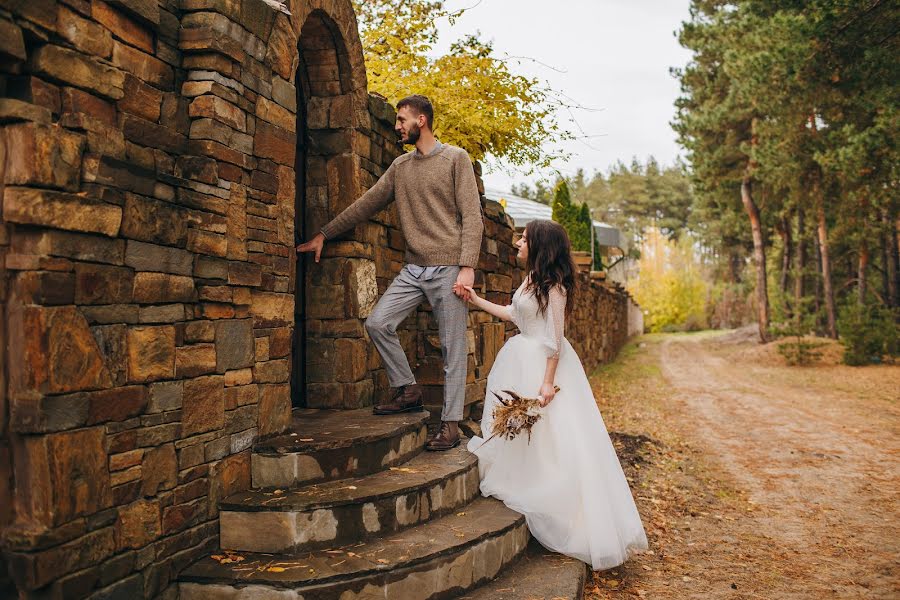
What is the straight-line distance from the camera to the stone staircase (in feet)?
9.71

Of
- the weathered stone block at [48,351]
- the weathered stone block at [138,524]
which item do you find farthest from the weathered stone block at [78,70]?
the weathered stone block at [138,524]

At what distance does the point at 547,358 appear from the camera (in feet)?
14.4

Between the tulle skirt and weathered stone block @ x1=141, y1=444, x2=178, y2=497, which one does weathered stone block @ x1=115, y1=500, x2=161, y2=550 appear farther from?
the tulle skirt

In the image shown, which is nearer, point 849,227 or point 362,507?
point 362,507

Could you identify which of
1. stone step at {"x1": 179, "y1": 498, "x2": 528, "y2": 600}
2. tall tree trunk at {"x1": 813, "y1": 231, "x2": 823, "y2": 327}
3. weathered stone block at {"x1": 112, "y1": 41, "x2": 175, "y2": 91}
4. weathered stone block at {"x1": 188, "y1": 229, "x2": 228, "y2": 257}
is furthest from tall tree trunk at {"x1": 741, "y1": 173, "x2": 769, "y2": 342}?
weathered stone block at {"x1": 112, "y1": 41, "x2": 175, "y2": 91}

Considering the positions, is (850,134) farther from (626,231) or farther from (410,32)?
(626,231)

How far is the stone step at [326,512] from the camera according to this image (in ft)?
10.4

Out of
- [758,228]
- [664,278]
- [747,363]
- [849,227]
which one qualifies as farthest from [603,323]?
[664,278]

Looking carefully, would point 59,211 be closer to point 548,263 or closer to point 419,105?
point 419,105

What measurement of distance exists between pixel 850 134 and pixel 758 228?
331 inches

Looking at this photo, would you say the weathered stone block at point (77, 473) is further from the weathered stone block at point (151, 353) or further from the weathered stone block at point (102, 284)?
the weathered stone block at point (102, 284)

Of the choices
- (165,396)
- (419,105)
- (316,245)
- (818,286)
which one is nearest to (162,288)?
(165,396)

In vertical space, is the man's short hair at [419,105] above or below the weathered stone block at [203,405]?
above

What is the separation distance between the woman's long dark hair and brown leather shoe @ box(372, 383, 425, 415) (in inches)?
40.0
